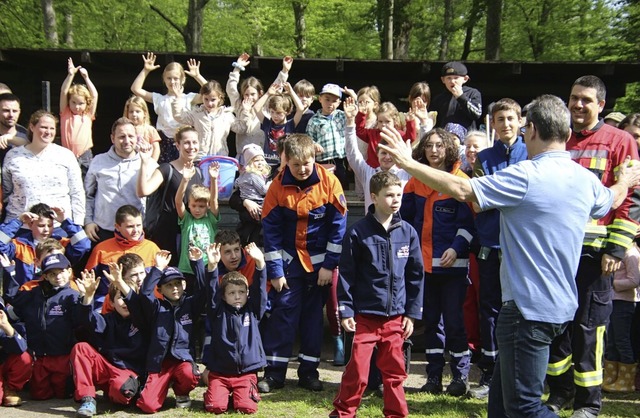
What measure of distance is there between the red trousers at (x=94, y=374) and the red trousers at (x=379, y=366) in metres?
1.71

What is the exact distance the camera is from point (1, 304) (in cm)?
599

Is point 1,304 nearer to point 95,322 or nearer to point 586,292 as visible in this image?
point 95,322

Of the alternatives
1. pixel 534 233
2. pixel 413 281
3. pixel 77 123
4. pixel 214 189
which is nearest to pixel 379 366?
pixel 413 281

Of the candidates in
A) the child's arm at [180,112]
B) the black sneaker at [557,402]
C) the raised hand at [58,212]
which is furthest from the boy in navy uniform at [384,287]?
the child's arm at [180,112]

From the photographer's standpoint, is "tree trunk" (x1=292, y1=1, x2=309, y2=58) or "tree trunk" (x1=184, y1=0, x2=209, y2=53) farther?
"tree trunk" (x1=292, y1=1, x2=309, y2=58)

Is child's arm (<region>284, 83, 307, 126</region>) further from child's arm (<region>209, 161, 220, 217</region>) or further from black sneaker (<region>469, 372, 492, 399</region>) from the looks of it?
black sneaker (<region>469, 372, 492, 399</region>)

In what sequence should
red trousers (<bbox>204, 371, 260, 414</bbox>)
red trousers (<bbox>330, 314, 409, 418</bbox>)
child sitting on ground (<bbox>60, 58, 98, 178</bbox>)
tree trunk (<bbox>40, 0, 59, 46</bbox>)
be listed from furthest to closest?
tree trunk (<bbox>40, 0, 59, 46</bbox>) < child sitting on ground (<bbox>60, 58, 98, 178</bbox>) < red trousers (<bbox>204, 371, 260, 414</bbox>) < red trousers (<bbox>330, 314, 409, 418</bbox>)

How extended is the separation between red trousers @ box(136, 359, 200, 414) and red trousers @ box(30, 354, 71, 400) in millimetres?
760

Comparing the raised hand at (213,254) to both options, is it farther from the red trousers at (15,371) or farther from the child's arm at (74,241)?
the red trousers at (15,371)

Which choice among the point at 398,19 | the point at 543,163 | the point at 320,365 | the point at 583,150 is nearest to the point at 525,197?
the point at 543,163

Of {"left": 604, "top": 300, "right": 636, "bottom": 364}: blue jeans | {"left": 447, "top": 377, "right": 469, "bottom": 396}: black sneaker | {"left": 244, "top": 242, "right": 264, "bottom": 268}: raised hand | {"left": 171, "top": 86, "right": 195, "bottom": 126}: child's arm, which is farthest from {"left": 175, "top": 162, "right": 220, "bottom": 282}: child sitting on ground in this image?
{"left": 604, "top": 300, "right": 636, "bottom": 364}: blue jeans

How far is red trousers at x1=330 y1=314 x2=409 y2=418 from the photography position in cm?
535

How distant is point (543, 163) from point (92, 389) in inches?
151

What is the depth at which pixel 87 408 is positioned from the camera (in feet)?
18.3
